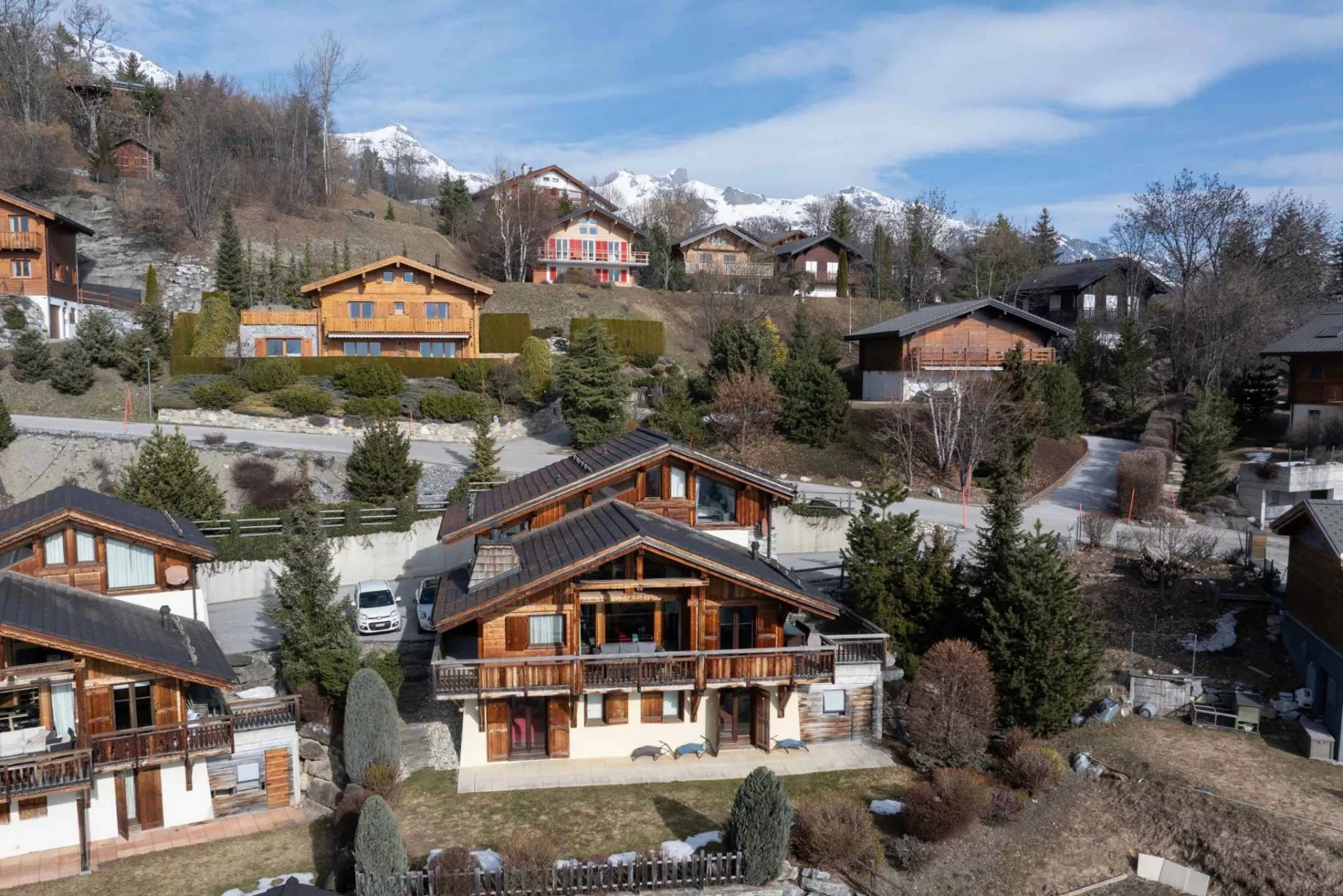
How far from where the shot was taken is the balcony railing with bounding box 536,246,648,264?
70.2 meters

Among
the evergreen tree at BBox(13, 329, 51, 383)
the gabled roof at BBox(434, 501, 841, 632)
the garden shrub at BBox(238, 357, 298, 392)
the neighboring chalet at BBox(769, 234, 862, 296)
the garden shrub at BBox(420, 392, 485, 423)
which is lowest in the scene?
the gabled roof at BBox(434, 501, 841, 632)

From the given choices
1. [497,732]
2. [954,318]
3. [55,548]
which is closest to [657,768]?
[497,732]

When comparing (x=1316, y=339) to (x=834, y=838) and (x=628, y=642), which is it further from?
(x=834, y=838)

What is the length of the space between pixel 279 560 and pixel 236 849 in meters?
14.0

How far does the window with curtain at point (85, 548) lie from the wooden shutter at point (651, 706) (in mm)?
12938

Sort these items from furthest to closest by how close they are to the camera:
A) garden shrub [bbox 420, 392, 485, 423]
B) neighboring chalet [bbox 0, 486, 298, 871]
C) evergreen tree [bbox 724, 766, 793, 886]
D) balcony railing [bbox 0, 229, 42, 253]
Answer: balcony railing [bbox 0, 229, 42, 253] < garden shrub [bbox 420, 392, 485, 423] < neighboring chalet [bbox 0, 486, 298, 871] < evergreen tree [bbox 724, 766, 793, 886]

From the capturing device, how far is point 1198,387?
1892 inches

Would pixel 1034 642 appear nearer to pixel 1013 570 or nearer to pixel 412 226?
pixel 1013 570

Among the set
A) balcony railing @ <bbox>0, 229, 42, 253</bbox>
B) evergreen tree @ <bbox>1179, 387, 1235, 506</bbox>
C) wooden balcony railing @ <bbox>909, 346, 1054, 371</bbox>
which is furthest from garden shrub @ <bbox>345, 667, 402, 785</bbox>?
balcony railing @ <bbox>0, 229, 42, 253</bbox>

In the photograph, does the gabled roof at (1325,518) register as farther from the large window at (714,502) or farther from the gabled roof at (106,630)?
the gabled roof at (106,630)

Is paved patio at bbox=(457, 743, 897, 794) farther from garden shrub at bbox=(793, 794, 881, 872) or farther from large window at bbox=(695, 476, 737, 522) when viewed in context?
large window at bbox=(695, 476, 737, 522)

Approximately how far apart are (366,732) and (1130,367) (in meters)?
43.6

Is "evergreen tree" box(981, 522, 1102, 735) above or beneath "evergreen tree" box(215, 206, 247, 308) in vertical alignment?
beneath

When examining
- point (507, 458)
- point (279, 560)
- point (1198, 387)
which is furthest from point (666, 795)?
point (1198, 387)
